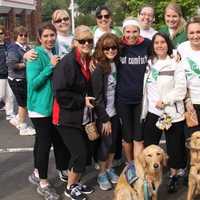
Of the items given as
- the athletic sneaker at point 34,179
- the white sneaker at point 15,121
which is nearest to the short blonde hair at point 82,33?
the athletic sneaker at point 34,179

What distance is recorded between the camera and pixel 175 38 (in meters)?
5.83

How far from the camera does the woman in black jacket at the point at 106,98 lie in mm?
4926

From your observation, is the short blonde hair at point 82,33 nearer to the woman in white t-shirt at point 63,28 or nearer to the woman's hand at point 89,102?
the woman's hand at point 89,102

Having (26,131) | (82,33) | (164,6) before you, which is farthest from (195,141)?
(164,6)

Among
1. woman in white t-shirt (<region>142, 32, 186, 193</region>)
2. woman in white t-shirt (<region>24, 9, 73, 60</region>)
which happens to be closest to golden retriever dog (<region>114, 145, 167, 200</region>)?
woman in white t-shirt (<region>142, 32, 186, 193</region>)

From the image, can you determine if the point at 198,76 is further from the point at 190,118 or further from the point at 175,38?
the point at 175,38

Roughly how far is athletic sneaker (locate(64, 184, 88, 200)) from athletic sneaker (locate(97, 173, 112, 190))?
0.35 m

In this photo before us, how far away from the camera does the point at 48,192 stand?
511 cm

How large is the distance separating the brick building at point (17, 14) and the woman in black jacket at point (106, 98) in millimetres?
28787

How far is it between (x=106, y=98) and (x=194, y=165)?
49.0 inches

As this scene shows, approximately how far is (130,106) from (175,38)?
1201 mm

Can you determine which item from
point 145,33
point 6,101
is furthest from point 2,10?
point 145,33

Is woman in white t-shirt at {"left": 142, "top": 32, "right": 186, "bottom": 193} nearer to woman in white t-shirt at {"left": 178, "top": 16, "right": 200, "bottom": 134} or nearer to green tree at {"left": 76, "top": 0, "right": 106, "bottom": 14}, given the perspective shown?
woman in white t-shirt at {"left": 178, "top": 16, "right": 200, "bottom": 134}

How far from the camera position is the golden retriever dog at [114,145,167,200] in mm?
4465
